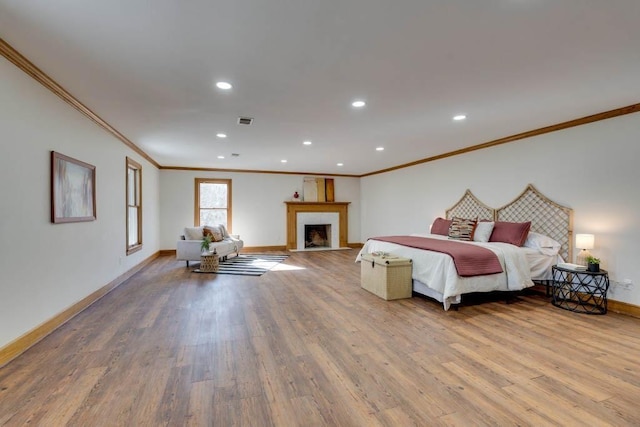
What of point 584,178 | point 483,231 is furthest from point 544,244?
point 584,178

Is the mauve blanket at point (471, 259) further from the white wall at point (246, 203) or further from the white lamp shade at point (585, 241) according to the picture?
the white wall at point (246, 203)

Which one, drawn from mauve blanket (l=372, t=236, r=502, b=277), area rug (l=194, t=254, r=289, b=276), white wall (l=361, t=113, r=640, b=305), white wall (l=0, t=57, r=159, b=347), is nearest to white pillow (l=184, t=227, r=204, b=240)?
area rug (l=194, t=254, r=289, b=276)

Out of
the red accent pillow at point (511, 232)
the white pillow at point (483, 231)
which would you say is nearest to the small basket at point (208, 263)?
the white pillow at point (483, 231)

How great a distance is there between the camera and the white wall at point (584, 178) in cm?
354

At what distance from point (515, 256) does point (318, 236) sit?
614cm

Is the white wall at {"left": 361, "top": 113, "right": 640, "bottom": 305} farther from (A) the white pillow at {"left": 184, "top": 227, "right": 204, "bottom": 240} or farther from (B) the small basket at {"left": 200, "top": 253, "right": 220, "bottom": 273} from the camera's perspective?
(A) the white pillow at {"left": 184, "top": 227, "right": 204, "bottom": 240}

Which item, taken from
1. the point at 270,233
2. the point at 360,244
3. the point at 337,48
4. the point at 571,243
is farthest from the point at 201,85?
the point at 360,244

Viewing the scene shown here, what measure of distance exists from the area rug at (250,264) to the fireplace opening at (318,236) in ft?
5.55

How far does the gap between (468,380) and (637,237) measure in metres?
3.03

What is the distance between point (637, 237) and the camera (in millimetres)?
3484

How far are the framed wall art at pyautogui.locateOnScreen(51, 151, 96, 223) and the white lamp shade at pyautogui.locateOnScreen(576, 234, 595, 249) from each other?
577cm

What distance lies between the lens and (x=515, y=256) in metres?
3.96

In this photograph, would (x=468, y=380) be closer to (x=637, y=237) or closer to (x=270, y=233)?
(x=637, y=237)

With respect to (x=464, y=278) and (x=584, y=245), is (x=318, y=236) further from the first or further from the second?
(x=584, y=245)
